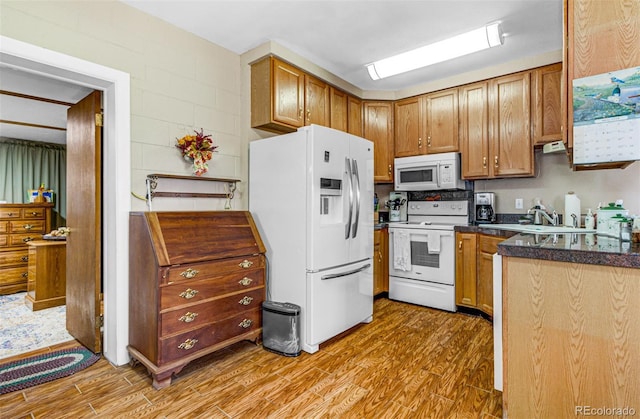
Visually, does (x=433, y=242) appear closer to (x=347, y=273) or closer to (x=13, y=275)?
(x=347, y=273)

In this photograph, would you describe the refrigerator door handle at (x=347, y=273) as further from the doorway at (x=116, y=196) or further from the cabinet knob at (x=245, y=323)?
the doorway at (x=116, y=196)

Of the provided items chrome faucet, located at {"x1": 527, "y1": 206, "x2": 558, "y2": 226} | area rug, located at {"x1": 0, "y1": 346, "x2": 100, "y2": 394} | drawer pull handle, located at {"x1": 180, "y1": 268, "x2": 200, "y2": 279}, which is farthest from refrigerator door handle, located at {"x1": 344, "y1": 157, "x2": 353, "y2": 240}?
area rug, located at {"x1": 0, "y1": 346, "x2": 100, "y2": 394}

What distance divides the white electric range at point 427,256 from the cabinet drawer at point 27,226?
5.17 m

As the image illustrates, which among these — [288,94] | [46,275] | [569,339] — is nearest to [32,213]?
[46,275]

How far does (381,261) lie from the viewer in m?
3.89

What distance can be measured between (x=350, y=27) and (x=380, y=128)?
5.22 feet

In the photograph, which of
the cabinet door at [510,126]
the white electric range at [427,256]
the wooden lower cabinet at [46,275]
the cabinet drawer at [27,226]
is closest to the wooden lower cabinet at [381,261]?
the white electric range at [427,256]

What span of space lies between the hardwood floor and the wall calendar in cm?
147

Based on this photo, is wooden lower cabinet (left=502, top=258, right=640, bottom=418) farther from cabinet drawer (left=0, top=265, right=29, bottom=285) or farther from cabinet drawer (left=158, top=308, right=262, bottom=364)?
cabinet drawer (left=0, top=265, right=29, bottom=285)

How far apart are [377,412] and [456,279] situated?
6.60 ft

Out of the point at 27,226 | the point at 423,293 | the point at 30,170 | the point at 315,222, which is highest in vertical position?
the point at 30,170

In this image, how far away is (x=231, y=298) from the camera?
2.42 m

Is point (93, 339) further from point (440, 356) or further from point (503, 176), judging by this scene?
point (503, 176)

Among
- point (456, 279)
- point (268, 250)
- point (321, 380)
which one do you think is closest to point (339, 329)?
point (321, 380)
